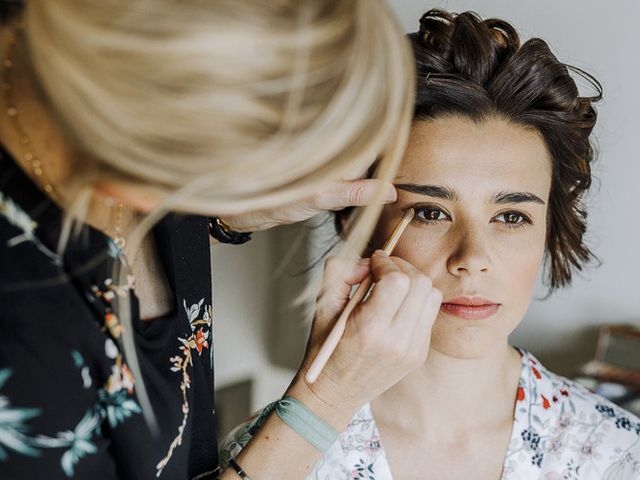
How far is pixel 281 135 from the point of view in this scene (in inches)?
24.4

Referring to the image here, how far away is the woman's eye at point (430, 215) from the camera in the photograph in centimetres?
118

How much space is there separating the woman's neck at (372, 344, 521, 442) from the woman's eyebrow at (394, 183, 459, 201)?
276mm

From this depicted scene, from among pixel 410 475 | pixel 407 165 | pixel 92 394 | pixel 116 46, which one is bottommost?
pixel 410 475

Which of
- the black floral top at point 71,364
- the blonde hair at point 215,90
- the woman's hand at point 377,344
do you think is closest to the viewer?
the blonde hair at point 215,90

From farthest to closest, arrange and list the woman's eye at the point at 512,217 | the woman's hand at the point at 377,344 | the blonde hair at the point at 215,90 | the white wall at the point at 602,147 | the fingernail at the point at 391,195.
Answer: the white wall at the point at 602,147
the woman's eye at the point at 512,217
the fingernail at the point at 391,195
the woman's hand at the point at 377,344
the blonde hair at the point at 215,90

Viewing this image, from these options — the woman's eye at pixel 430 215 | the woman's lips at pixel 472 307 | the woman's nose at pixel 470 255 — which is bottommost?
the woman's lips at pixel 472 307

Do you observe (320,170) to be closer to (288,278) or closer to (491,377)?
(491,377)

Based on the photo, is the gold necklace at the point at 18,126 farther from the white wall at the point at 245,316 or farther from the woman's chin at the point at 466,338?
the white wall at the point at 245,316

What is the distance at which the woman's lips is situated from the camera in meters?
1.17

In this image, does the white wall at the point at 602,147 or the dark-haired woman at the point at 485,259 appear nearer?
the dark-haired woman at the point at 485,259

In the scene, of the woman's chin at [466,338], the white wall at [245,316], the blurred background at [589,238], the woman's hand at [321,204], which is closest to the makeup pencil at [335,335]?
the woman's hand at [321,204]

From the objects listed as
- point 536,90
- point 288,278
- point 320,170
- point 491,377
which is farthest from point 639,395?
point 320,170

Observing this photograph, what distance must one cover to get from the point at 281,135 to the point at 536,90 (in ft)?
2.38

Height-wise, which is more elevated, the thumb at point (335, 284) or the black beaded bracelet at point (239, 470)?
the thumb at point (335, 284)
